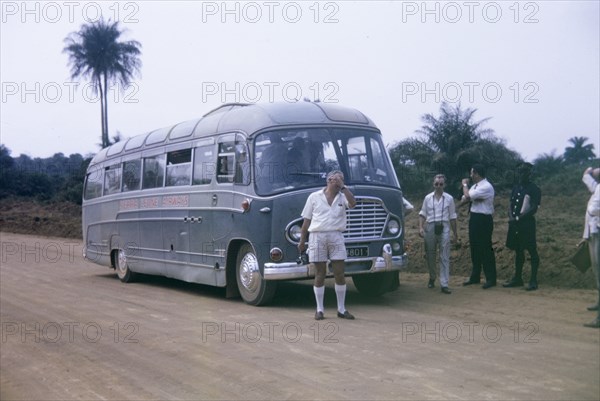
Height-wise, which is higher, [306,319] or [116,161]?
[116,161]

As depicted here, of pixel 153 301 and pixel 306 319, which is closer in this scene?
pixel 306 319

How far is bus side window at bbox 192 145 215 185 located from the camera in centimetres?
1179

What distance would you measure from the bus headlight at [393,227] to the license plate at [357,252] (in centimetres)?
52

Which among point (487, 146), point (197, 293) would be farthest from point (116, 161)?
point (487, 146)

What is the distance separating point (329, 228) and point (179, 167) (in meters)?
4.40

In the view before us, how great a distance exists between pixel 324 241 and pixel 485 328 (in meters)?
2.34

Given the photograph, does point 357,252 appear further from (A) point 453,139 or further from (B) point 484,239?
(A) point 453,139

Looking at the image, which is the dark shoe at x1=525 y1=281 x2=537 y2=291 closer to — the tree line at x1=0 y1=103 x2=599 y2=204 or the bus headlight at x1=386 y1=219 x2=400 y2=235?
the bus headlight at x1=386 y1=219 x2=400 y2=235

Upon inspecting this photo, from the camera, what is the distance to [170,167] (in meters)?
13.2

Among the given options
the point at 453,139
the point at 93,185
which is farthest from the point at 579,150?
the point at 93,185

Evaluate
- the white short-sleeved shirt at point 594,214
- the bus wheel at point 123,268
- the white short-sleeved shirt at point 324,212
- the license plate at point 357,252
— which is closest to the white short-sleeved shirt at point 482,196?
the license plate at point 357,252

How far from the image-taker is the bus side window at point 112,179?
15852 mm

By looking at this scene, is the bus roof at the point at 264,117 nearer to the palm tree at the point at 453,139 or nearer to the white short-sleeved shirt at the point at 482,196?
the white short-sleeved shirt at the point at 482,196

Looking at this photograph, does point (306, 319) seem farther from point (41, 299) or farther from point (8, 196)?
point (8, 196)
